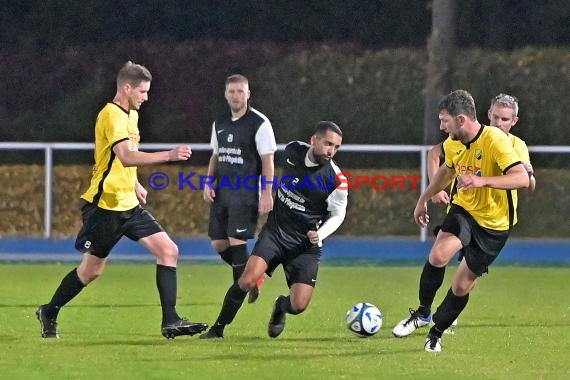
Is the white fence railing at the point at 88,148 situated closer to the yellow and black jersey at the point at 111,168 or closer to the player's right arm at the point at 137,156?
the yellow and black jersey at the point at 111,168

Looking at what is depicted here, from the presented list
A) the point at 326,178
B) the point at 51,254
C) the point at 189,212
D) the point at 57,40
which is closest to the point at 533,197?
the point at 189,212

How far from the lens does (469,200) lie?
10.7m

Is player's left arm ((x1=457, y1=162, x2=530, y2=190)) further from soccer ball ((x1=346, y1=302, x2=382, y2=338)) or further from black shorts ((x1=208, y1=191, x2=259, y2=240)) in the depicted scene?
black shorts ((x1=208, y1=191, x2=259, y2=240))

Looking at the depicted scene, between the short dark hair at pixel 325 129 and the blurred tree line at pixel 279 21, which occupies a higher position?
the blurred tree line at pixel 279 21

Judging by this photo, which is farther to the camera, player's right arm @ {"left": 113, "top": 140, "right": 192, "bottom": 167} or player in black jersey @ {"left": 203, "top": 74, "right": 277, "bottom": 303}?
player in black jersey @ {"left": 203, "top": 74, "right": 277, "bottom": 303}

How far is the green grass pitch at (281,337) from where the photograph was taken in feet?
30.9

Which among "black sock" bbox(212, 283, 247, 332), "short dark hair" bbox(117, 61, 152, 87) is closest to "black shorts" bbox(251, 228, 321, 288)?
"black sock" bbox(212, 283, 247, 332)

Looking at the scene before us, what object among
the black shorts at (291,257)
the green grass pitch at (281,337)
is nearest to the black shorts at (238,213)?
the green grass pitch at (281,337)

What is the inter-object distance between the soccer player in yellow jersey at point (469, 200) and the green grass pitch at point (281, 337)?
400 millimetres

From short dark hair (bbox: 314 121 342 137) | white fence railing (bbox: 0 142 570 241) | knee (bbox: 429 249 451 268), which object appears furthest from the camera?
white fence railing (bbox: 0 142 570 241)

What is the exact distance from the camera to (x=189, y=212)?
2269 centimetres

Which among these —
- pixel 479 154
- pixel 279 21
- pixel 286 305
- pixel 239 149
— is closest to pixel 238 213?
pixel 239 149

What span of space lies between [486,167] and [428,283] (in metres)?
1.13

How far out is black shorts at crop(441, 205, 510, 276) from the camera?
34.4 ft
